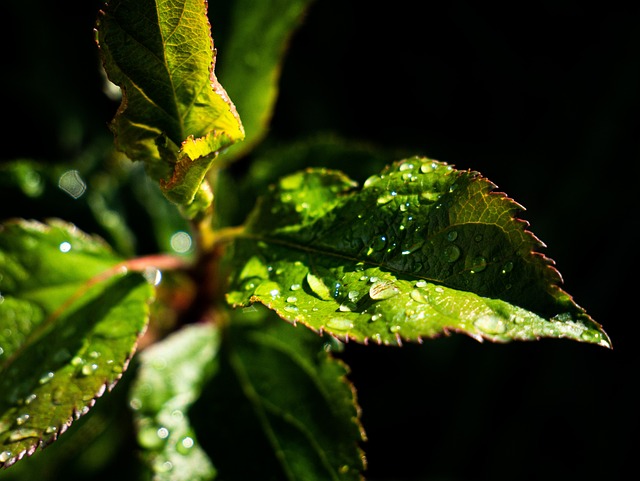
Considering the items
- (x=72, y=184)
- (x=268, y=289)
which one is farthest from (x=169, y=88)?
(x=72, y=184)

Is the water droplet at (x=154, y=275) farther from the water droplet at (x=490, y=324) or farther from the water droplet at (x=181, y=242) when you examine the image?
the water droplet at (x=490, y=324)

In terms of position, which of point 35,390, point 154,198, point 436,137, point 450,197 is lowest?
point 154,198

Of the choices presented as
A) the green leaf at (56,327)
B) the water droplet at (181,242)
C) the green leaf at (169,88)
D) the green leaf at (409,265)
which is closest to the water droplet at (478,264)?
the green leaf at (409,265)

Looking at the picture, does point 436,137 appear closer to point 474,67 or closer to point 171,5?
point 474,67

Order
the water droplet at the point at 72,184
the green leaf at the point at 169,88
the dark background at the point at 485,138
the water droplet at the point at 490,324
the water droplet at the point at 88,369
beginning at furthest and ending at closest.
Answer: the dark background at the point at 485,138, the water droplet at the point at 72,184, the water droplet at the point at 88,369, the green leaf at the point at 169,88, the water droplet at the point at 490,324

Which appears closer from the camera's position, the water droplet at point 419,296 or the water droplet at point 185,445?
the water droplet at point 419,296

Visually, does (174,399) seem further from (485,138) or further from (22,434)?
(485,138)

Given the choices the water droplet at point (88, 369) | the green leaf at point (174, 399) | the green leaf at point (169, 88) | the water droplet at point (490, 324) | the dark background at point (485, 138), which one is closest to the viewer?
the water droplet at point (490, 324)

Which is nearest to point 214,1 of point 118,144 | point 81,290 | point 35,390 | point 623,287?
point 118,144
